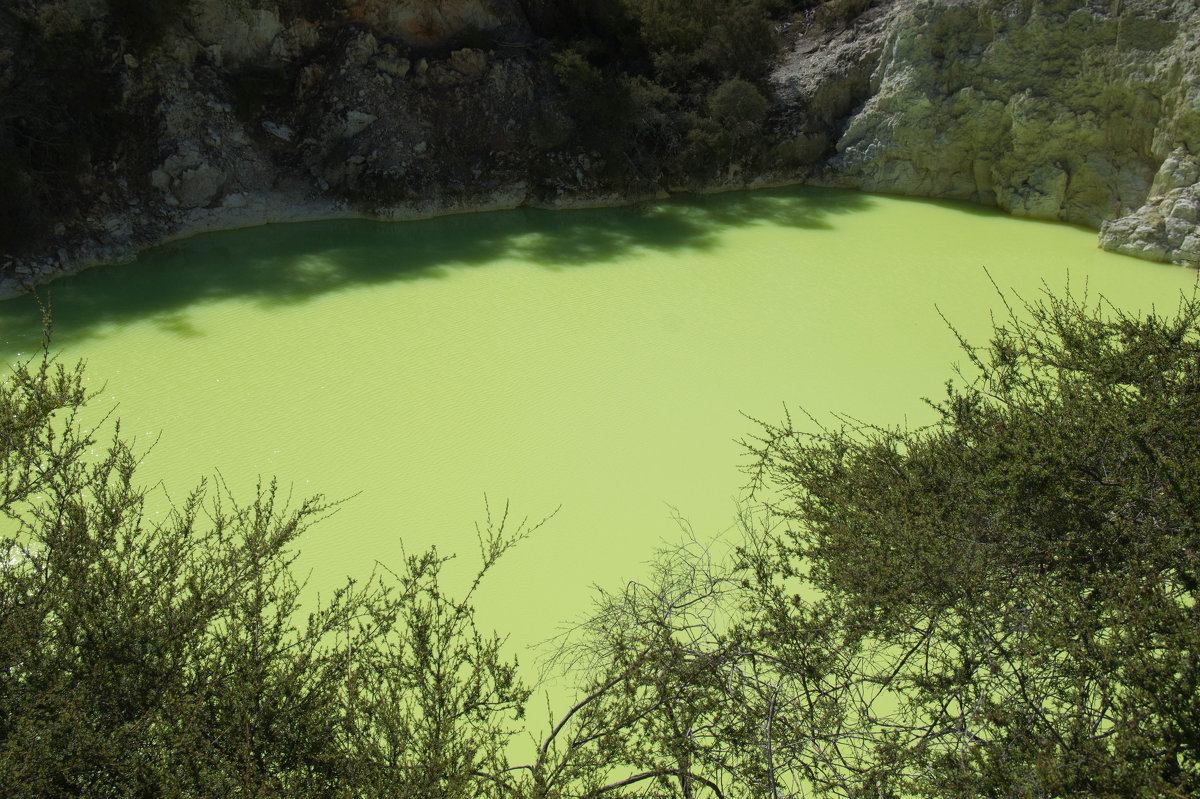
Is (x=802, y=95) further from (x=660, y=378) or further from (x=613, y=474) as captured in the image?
(x=613, y=474)

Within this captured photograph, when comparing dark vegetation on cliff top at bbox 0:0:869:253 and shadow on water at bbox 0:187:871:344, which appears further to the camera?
dark vegetation on cliff top at bbox 0:0:869:253

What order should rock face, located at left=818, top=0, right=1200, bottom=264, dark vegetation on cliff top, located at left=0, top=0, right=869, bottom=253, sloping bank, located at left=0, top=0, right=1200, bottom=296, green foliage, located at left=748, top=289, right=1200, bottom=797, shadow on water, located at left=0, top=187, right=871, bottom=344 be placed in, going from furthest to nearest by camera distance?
sloping bank, located at left=0, top=0, right=1200, bottom=296 < rock face, located at left=818, top=0, right=1200, bottom=264 < dark vegetation on cliff top, located at left=0, top=0, right=869, bottom=253 < shadow on water, located at left=0, top=187, right=871, bottom=344 < green foliage, located at left=748, top=289, right=1200, bottom=797

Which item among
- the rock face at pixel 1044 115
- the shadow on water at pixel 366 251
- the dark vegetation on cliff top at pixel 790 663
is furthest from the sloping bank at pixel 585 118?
the dark vegetation on cliff top at pixel 790 663

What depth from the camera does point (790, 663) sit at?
3426 mm

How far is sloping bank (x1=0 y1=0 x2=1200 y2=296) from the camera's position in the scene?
9844 mm

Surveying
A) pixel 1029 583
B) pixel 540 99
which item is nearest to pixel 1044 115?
pixel 540 99

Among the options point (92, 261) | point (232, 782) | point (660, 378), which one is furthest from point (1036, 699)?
point (92, 261)

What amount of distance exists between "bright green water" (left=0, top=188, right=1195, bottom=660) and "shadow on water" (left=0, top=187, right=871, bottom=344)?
0.12ft

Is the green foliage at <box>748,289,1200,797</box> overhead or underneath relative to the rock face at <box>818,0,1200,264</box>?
underneath

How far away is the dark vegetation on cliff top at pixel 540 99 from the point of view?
9227mm

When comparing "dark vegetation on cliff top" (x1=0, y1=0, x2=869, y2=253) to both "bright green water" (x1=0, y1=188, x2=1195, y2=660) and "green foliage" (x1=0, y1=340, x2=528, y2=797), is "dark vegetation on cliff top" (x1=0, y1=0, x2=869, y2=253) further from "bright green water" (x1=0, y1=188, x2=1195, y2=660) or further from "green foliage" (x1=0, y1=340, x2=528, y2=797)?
"green foliage" (x1=0, y1=340, x2=528, y2=797)

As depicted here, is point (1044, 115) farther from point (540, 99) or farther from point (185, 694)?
point (185, 694)

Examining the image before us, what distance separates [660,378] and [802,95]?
22.1 feet

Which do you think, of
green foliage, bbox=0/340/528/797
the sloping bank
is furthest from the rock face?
green foliage, bbox=0/340/528/797
